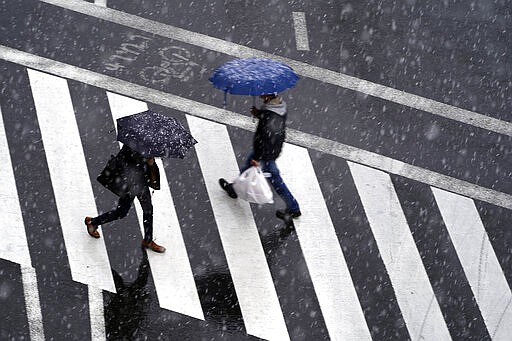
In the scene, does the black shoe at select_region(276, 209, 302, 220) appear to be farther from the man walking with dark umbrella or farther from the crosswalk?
the man walking with dark umbrella

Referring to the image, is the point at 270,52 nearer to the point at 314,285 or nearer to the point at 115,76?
the point at 115,76

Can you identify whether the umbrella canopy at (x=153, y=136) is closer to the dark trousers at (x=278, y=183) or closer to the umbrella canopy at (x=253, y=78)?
the umbrella canopy at (x=253, y=78)

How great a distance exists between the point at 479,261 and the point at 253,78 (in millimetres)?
3413

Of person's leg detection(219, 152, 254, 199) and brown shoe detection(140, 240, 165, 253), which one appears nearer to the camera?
brown shoe detection(140, 240, 165, 253)

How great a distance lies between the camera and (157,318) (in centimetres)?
1027

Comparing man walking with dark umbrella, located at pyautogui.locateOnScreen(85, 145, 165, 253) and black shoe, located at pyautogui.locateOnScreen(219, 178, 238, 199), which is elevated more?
man walking with dark umbrella, located at pyautogui.locateOnScreen(85, 145, 165, 253)

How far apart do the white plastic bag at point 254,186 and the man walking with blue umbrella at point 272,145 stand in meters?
0.12

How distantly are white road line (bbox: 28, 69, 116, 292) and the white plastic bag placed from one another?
1703mm

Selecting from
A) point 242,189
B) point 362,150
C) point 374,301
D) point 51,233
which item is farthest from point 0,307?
point 362,150

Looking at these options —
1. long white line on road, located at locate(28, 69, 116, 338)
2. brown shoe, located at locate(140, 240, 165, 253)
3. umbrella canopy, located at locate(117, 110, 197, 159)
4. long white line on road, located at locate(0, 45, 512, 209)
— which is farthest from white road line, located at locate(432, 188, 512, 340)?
long white line on road, located at locate(28, 69, 116, 338)

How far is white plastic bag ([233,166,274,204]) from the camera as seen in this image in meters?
11.1

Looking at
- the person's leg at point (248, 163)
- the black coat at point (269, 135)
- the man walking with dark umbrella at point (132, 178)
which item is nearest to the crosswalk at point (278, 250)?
the person's leg at point (248, 163)

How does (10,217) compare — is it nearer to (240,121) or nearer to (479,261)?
(240,121)

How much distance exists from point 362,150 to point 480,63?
293cm
